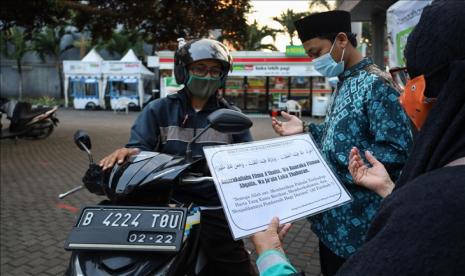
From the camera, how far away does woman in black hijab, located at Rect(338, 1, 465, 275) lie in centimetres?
76

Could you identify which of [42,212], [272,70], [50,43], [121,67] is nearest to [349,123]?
[42,212]

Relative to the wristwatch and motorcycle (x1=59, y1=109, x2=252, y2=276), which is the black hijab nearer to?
motorcycle (x1=59, y1=109, x2=252, y2=276)

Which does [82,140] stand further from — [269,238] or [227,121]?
[269,238]

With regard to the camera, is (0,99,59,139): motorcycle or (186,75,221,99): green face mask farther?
(0,99,59,139): motorcycle

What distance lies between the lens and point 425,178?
83 cm

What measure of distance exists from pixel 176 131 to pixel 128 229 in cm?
85

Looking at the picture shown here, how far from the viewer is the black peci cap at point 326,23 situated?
2.20 meters

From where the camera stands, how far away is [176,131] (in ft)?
7.90

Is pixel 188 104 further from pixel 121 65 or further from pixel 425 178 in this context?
pixel 121 65

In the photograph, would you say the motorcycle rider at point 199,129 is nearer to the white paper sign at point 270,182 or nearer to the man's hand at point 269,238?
the white paper sign at point 270,182

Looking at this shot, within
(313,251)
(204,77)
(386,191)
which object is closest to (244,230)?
(386,191)

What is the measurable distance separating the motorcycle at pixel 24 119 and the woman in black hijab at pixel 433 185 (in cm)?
1170

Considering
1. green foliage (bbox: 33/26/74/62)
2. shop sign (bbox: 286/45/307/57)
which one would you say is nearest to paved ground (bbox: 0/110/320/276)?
shop sign (bbox: 286/45/307/57)

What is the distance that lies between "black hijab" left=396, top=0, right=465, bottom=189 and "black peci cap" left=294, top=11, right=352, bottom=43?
128 centimetres
